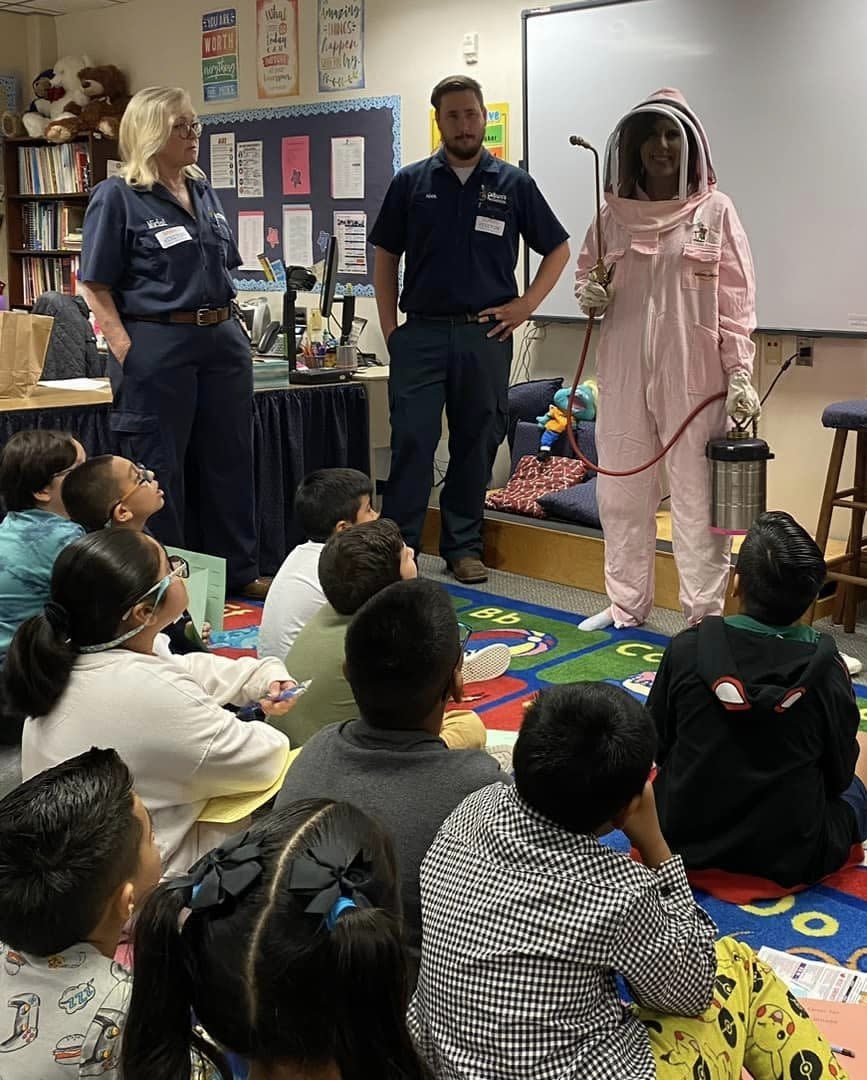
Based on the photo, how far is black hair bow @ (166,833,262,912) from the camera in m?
1.02

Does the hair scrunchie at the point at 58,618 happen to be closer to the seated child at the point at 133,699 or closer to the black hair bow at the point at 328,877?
the seated child at the point at 133,699

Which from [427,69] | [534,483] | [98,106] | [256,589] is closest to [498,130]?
[427,69]

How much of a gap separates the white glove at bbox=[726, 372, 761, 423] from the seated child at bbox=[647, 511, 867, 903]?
125 centimetres

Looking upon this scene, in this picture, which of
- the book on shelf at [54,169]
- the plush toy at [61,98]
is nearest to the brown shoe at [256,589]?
the book on shelf at [54,169]

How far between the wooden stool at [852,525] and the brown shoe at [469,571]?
1231 mm

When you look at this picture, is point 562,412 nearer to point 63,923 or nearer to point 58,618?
point 58,618

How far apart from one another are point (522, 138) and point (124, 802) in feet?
14.4

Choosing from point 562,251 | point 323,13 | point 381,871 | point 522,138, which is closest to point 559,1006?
point 381,871

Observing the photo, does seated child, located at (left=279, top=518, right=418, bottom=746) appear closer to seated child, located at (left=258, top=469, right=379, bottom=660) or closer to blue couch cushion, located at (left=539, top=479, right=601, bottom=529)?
seated child, located at (left=258, top=469, right=379, bottom=660)

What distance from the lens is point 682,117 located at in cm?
349

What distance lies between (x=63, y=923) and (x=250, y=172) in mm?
5773

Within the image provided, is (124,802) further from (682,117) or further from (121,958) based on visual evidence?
(682,117)

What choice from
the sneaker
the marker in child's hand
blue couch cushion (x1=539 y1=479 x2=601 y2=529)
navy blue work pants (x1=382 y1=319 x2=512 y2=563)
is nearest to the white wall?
blue couch cushion (x1=539 y1=479 x2=601 y2=529)

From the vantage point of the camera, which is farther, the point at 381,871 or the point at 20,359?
the point at 20,359
